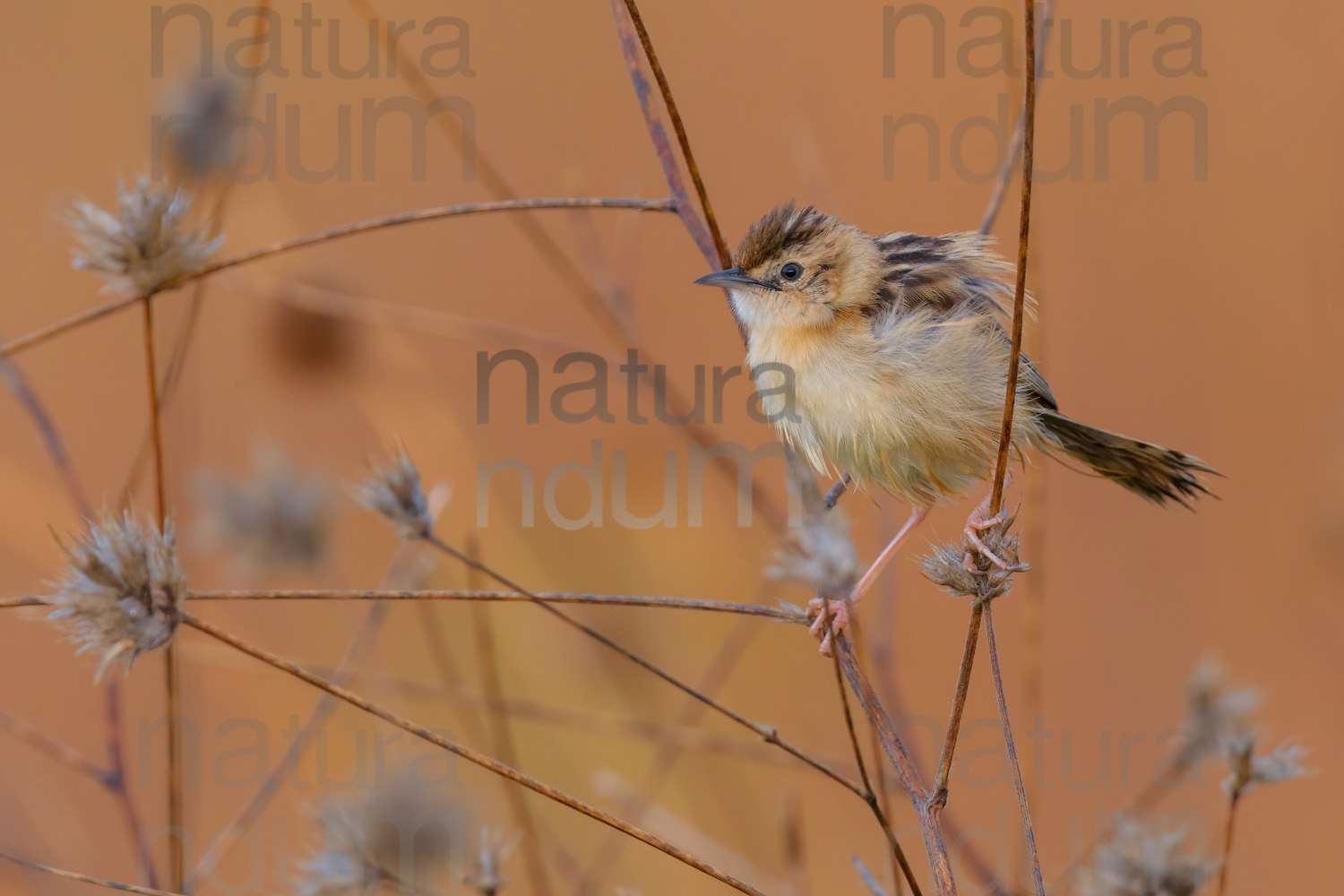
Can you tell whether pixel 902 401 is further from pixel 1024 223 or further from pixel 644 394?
pixel 644 394

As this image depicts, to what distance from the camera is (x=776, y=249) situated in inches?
110

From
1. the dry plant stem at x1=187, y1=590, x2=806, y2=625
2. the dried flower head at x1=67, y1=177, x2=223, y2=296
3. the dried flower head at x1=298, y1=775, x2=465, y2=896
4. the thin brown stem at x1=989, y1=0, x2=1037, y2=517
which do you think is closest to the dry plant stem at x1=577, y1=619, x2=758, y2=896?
the dried flower head at x1=298, y1=775, x2=465, y2=896

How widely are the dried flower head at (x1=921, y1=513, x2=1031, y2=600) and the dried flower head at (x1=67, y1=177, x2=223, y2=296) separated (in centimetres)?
157

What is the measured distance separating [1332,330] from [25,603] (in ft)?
16.5

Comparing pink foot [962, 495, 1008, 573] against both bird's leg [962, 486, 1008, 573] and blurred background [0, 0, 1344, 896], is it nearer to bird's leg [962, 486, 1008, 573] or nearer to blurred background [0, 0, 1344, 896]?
bird's leg [962, 486, 1008, 573]

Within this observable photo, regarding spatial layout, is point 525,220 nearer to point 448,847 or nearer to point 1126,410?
point 448,847

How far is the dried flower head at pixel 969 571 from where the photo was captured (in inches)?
63.7

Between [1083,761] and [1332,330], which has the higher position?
[1332,330]

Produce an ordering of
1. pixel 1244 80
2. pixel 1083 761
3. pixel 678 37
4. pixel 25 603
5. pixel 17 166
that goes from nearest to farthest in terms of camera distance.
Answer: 1. pixel 25 603
2. pixel 1083 761
3. pixel 1244 80
4. pixel 17 166
5. pixel 678 37

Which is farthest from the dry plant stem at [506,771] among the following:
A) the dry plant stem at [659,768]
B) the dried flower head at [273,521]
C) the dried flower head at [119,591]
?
the dried flower head at [273,521]

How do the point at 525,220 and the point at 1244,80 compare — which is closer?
the point at 525,220

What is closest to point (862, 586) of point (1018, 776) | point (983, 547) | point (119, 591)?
point (983, 547)

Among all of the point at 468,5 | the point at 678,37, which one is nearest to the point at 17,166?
the point at 468,5

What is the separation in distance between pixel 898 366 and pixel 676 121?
0.87 m
